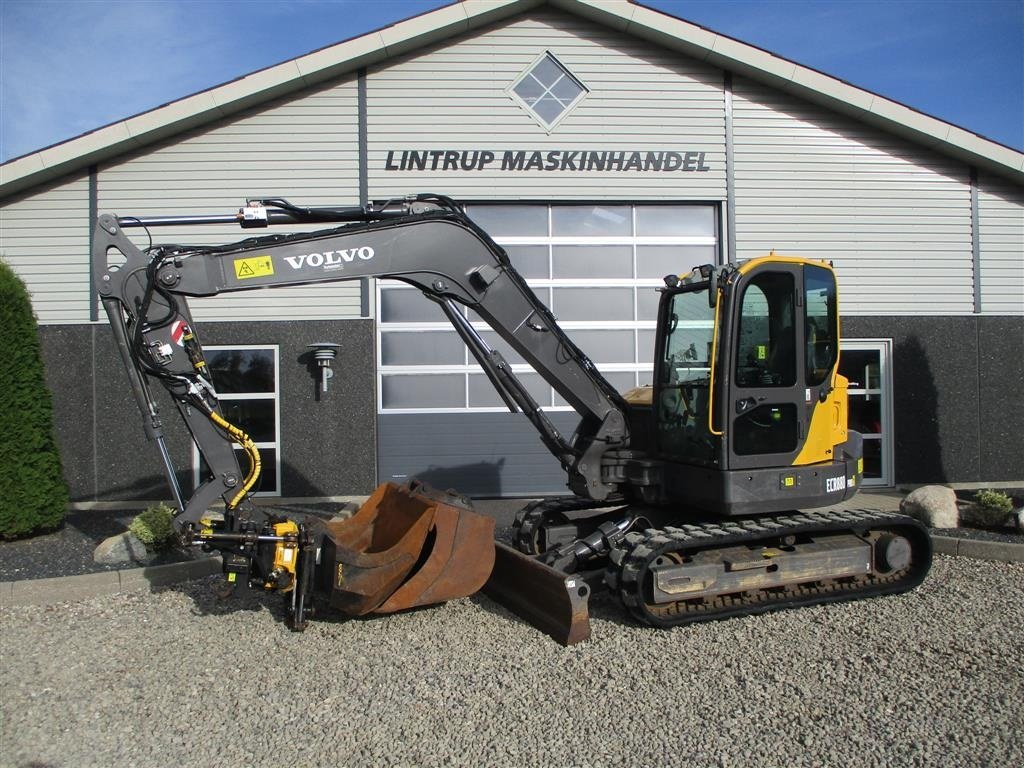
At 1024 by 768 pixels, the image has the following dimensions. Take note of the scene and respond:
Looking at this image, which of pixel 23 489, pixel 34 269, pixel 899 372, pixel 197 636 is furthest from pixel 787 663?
pixel 34 269

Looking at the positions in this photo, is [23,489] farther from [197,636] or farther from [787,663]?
[787,663]

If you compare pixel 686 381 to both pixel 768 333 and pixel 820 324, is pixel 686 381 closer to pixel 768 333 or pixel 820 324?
pixel 768 333

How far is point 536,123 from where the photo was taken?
11742 mm

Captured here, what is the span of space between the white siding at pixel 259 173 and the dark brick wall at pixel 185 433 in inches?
13.1

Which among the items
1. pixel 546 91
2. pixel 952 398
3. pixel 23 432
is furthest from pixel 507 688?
pixel 952 398

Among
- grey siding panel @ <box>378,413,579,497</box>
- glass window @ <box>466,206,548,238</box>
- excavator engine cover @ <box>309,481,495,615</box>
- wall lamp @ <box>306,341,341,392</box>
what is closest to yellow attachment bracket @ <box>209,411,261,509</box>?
excavator engine cover @ <box>309,481,495,615</box>

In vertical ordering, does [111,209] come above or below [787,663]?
above

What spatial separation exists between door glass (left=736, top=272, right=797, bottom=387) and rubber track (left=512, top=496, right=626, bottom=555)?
1.72 m

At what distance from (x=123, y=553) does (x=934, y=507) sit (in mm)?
8283

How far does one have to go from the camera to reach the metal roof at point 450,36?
433 inches

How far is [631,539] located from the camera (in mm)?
5949

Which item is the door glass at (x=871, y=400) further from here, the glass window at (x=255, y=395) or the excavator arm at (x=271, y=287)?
the glass window at (x=255, y=395)

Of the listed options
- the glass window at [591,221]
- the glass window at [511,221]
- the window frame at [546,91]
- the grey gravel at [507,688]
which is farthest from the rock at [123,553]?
the window frame at [546,91]

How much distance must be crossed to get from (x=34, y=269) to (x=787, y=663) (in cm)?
1139
